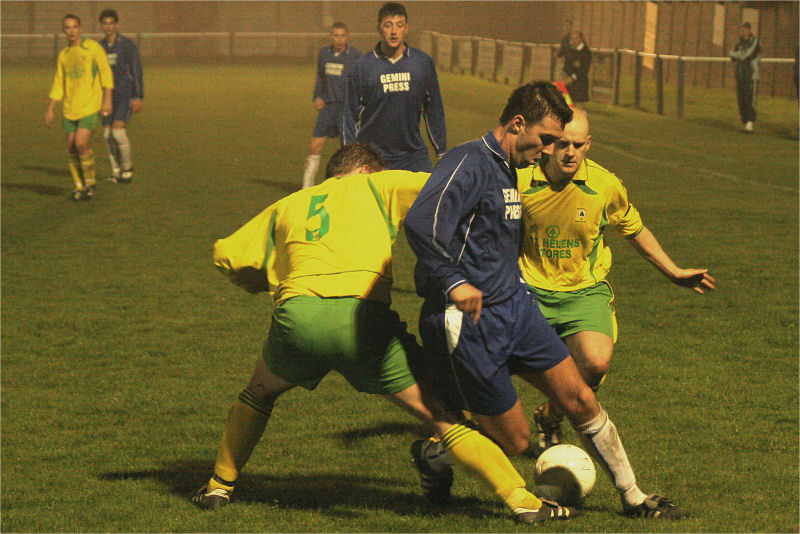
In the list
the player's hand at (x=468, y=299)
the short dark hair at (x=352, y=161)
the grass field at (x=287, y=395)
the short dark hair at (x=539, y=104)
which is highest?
the short dark hair at (x=539, y=104)

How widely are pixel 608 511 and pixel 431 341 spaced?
126 centimetres

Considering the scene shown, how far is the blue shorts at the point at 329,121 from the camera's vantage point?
15.3 meters

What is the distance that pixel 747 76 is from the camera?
24.4 meters

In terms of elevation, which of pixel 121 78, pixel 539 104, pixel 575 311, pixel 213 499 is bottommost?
pixel 213 499

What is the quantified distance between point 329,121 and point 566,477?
11.0 meters

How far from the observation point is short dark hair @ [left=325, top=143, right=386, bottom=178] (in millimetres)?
4906

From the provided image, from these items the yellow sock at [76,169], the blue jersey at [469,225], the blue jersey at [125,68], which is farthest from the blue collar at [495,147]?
the blue jersey at [125,68]

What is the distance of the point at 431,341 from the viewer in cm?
451

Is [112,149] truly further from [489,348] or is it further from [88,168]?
[489,348]

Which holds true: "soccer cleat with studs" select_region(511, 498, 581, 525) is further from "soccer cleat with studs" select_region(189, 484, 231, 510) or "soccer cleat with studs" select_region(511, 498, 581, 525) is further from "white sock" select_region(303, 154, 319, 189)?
"white sock" select_region(303, 154, 319, 189)

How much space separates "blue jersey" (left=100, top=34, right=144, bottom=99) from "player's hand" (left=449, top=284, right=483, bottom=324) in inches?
510

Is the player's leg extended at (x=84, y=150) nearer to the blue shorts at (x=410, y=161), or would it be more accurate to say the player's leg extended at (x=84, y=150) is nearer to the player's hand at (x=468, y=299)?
the blue shorts at (x=410, y=161)

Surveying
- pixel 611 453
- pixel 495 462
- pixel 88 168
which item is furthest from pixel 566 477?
pixel 88 168

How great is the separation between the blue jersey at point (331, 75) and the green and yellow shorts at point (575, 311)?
10367 millimetres
